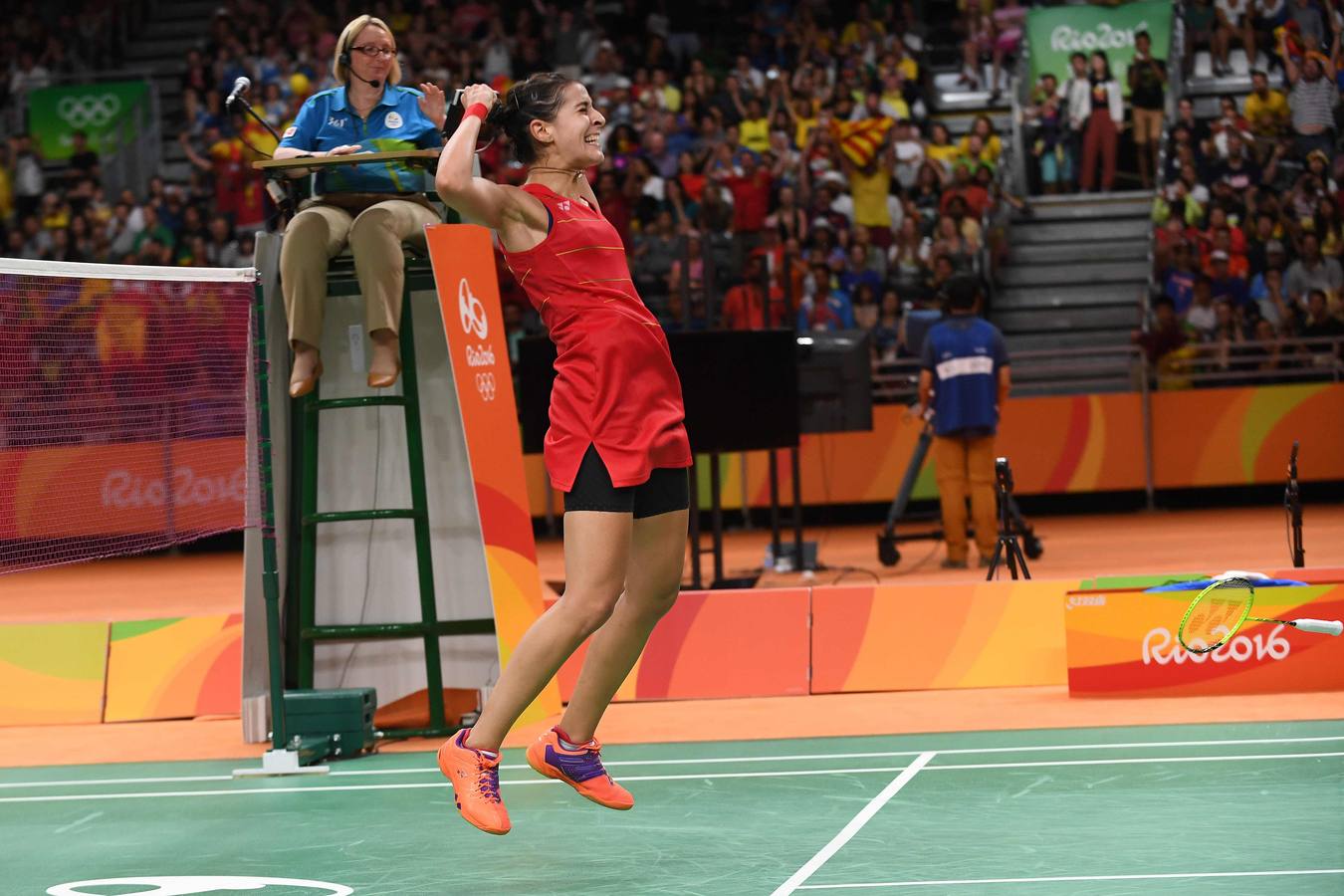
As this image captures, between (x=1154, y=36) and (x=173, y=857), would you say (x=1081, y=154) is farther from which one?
(x=173, y=857)

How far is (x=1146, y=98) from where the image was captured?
66.0 feet

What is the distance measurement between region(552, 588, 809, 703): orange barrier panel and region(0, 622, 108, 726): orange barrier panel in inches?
114

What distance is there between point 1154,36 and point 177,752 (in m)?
17.6

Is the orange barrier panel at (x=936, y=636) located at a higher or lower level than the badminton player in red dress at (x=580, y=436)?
lower

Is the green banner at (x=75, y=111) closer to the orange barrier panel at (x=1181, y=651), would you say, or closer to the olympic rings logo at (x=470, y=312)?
the olympic rings logo at (x=470, y=312)

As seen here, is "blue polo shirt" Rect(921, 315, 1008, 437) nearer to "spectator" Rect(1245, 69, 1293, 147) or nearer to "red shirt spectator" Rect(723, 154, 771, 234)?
"red shirt spectator" Rect(723, 154, 771, 234)

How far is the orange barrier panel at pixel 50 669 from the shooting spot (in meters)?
9.27

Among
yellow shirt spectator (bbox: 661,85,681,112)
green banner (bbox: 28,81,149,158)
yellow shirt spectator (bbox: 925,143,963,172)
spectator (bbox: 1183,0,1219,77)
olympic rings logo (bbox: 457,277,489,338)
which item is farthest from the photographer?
green banner (bbox: 28,81,149,158)

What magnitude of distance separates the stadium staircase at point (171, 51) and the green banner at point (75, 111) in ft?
2.18

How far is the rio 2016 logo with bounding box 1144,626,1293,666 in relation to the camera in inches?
320

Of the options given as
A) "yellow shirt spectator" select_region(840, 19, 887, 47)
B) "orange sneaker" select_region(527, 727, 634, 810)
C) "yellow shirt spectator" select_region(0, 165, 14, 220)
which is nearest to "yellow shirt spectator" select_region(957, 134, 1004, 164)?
"yellow shirt spectator" select_region(840, 19, 887, 47)

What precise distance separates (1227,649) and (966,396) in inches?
182

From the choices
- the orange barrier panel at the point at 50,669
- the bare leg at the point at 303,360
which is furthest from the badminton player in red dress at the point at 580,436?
the orange barrier panel at the point at 50,669

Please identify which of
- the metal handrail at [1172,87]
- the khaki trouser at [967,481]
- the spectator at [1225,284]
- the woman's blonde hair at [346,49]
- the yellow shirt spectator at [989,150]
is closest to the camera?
the woman's blonde hair at [346,49]
